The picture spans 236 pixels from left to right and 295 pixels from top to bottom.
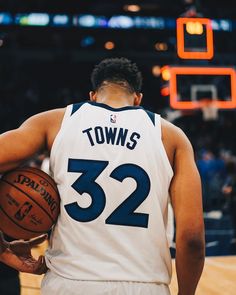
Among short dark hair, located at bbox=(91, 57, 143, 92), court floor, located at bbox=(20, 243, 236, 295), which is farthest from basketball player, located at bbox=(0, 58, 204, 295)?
court floor, located at bbox=(20, 243, 236, 295)

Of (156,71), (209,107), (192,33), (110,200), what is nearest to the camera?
(110,200)

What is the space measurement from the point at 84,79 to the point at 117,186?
18117 millimetres

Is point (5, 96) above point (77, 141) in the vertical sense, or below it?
below

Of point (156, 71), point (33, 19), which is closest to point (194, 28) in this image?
point (33, 19)

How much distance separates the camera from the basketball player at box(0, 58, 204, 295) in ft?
6.14

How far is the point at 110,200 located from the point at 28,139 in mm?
398

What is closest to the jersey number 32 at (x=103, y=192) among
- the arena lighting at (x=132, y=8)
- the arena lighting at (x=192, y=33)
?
the arena lighting at (x=192, y=33)

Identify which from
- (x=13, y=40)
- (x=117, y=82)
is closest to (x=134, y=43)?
(x=13, y=40)

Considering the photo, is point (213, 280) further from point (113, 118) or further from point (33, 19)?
point (33, 19)

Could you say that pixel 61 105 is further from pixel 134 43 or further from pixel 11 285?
pixel 11 285

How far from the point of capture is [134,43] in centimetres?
1841

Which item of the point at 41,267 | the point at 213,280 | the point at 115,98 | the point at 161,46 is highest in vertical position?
the point at 161,46

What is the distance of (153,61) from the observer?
19328 mm

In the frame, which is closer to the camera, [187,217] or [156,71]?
[187,217]
